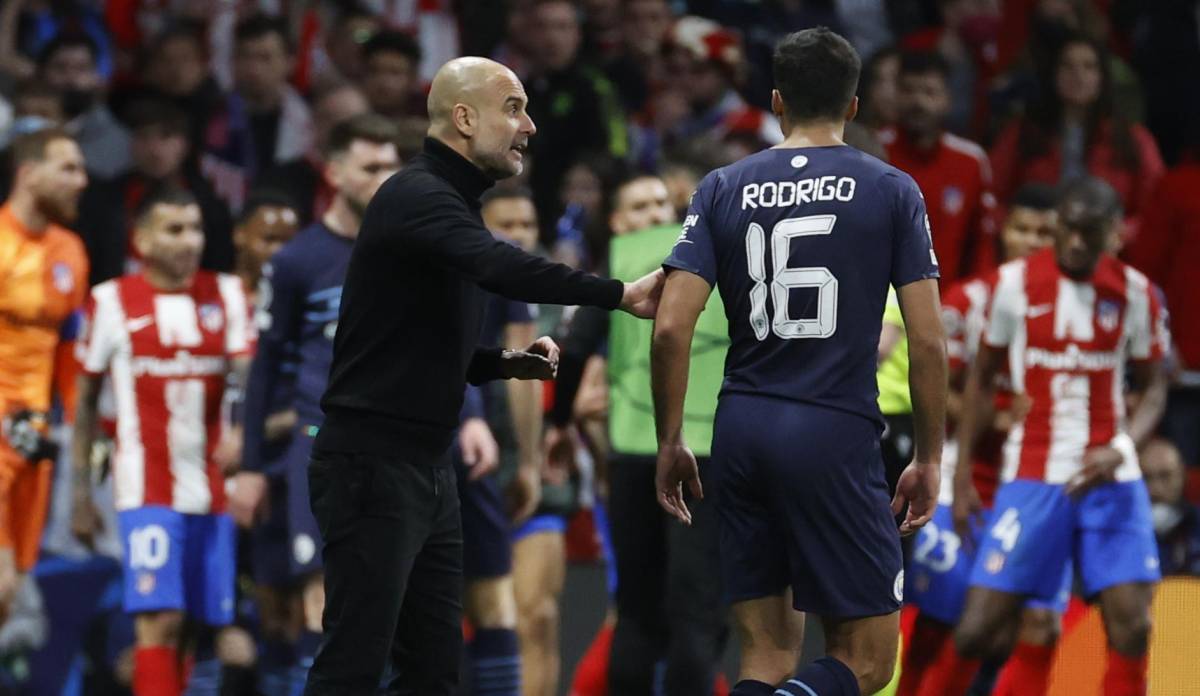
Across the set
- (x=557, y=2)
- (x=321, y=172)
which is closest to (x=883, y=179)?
(x=321, y=172)

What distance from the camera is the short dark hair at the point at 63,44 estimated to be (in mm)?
10008

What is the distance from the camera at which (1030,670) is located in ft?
24.7

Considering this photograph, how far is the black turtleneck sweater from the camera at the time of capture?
503cm

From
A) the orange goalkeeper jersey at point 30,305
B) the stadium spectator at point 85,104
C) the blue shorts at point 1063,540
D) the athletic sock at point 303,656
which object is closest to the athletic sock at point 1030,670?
the blue shorts at point 1063,540

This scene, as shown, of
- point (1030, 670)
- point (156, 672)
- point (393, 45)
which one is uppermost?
point (393, 45)

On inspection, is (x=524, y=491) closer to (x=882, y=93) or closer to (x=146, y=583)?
(x=146, y=583)

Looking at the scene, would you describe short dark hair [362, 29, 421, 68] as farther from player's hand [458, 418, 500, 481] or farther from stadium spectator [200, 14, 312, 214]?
player's hand [458, 418, 500, 481]

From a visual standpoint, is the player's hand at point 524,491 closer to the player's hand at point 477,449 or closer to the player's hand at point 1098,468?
the player's hand at point 477,449

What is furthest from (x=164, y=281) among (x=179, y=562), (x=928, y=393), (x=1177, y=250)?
(x=1177, y=250)

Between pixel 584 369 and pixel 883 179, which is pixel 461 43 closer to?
pixel 584 369

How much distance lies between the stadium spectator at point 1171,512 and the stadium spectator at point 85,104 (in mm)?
4806

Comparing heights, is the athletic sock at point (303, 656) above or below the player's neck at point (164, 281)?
below

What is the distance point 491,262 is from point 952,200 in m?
5.30

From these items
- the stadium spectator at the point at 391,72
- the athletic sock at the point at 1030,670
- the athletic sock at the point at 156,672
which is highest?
the stadium spectator at the point at 391,72
